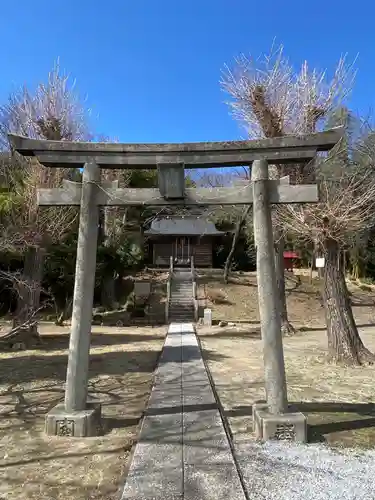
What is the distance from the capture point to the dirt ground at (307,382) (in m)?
5.33


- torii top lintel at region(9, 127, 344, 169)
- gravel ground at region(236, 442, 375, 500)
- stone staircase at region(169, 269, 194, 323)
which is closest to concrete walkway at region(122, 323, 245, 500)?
gravel ground at region(236, 442, 375, 500)

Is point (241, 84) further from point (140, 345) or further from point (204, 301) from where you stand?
point (204, 301)

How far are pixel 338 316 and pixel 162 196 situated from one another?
6277 mm

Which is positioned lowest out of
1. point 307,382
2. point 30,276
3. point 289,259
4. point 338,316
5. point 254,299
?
point 307,382

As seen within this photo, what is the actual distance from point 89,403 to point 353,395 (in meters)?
4.39

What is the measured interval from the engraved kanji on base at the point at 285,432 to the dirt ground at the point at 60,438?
1.67 metres

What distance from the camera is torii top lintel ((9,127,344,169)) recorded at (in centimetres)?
546

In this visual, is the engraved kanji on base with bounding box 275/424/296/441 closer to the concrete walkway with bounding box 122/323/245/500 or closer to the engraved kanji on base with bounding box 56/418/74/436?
the concrete walkway with bounding box 122/323/245/500

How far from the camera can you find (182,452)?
4.27 meters

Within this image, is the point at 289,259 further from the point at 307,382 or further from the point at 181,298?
the point at 307,382

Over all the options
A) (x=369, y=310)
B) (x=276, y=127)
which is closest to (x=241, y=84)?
(x=276, y=127)

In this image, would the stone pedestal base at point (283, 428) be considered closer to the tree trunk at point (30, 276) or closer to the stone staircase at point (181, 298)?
the tree trunk at point (30, 276)

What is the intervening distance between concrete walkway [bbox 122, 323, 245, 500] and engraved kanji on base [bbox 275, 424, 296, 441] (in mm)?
596

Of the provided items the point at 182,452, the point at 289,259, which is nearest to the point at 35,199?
the point at 182,452
